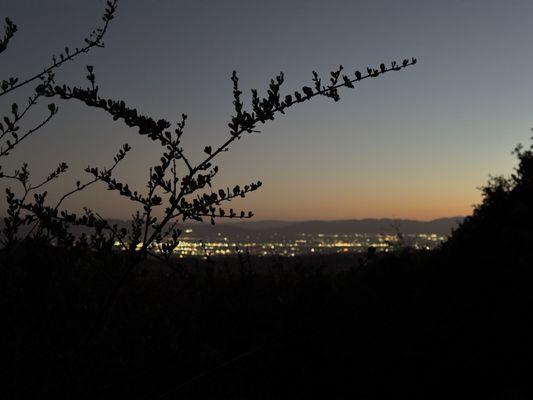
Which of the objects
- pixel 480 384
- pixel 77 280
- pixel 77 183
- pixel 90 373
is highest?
A: pixel 77 183

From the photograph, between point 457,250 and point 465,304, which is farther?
point 457,250

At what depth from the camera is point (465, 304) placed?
8.86 meters

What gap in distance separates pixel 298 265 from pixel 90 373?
6258 mm

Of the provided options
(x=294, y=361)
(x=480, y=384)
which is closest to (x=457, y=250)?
(x=480, y=384)

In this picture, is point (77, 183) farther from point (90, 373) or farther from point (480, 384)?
point (480, 384)

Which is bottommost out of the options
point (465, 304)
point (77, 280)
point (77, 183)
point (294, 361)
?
point (294, 361)

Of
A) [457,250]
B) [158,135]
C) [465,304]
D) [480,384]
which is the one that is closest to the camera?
[158,135]

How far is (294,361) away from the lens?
8.22 metres

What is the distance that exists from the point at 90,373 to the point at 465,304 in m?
7.46

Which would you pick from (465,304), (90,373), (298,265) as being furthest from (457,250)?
(90,373)

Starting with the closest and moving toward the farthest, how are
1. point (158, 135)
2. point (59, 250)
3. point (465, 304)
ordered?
point (158, 135) < point (59, 250) < point (465, 304)

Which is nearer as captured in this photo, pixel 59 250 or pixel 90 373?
pixel 90 373

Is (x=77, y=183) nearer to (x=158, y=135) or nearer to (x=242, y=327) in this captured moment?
(x=158, y=135)

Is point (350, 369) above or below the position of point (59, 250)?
below
